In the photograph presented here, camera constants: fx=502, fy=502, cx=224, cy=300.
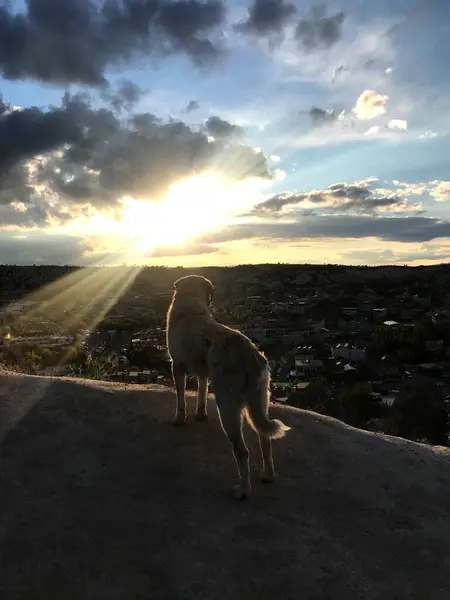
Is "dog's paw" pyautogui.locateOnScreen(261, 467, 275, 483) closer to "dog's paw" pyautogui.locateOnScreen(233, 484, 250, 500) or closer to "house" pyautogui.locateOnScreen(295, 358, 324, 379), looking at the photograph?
"dog's paw" pyautogui.locateOnScreen(233, 484, 250, 500)

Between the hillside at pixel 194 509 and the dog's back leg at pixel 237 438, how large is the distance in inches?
7.2

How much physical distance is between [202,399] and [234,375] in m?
1.73

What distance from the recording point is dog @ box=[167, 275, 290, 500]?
5.92 metres

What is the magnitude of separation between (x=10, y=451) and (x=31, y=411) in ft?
3.34

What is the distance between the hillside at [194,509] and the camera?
4.51 metres

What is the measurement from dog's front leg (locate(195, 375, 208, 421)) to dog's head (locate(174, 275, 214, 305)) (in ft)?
4.28

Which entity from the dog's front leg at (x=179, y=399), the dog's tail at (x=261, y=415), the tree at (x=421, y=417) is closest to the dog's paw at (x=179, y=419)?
the dog's front leg at (x=179, y=399)

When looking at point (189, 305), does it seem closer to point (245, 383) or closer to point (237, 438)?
point (245, 383)

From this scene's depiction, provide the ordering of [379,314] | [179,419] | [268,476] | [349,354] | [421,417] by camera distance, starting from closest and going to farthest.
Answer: [268,476], [179,419], [421,417], [349,354], [379,314]

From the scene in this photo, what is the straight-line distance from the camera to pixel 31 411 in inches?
284

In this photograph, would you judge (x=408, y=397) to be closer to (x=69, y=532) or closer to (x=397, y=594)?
(x=397, y=594)

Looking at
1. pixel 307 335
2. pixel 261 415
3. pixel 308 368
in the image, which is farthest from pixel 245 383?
pixel 307 335

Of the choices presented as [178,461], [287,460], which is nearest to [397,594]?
[287,460]

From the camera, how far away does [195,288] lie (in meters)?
7.98
